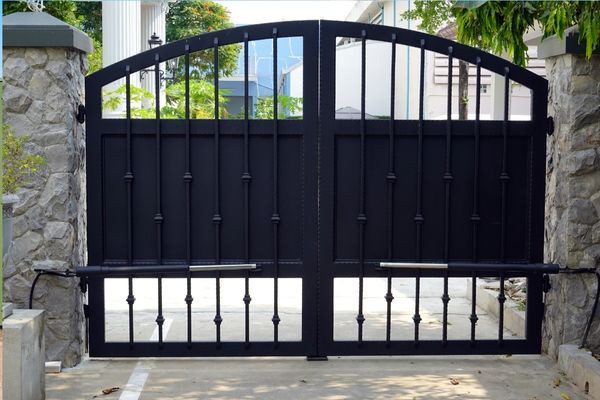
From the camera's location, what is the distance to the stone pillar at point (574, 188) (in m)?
6.55

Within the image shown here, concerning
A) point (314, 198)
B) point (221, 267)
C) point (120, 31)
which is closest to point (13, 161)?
point (221, 267)

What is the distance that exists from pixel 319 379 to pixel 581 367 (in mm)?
1867

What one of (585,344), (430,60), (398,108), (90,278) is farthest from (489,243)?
(398,108)

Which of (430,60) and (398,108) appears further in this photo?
(398,108)

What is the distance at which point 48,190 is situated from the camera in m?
6.41

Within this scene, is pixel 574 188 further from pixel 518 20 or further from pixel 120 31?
pixel 120 31

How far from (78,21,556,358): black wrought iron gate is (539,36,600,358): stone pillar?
7.0 inches

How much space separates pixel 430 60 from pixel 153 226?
18.4 meters

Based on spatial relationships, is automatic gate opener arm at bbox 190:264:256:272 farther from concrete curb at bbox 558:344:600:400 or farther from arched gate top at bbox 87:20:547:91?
concrete curb at bbox 558:344:600:400

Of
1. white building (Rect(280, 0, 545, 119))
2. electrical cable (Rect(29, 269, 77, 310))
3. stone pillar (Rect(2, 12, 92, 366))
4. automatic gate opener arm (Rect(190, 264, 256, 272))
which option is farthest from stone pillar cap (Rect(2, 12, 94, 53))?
white building (Rect(280, 0, 545, 119))

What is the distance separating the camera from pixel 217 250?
6.65 meters

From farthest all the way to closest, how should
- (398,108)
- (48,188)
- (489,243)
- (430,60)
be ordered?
(398,108) < (430,60) < (489,243) < (48,188)

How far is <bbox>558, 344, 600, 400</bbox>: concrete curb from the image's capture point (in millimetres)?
5875

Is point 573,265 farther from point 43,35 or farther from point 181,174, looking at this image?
point 43,35
